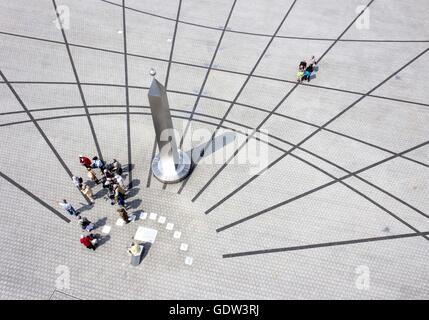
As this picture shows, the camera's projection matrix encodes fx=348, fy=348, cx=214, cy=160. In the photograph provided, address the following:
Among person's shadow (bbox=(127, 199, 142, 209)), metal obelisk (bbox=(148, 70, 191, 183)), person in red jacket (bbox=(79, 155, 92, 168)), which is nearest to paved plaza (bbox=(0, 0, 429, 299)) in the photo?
person's shadow (bbox=(127, 199, 142, 209))

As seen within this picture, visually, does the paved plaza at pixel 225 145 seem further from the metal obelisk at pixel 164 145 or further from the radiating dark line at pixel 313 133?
the metal obelisk at pixel 164 145

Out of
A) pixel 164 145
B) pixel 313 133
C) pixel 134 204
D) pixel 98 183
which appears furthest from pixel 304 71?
pixel 98 183

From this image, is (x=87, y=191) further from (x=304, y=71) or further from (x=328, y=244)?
(x=304, y=71)

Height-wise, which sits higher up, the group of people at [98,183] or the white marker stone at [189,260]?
the group of people at [98,183]

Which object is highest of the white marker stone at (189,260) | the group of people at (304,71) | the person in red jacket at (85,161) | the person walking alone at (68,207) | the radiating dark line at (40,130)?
the group of people at (304,71)

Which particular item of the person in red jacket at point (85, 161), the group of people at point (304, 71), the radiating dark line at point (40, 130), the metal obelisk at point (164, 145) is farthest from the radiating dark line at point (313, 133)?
the radiating dark line at point (40, 130)

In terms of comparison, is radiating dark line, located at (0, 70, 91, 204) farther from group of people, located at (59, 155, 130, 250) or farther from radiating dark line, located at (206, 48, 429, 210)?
radiating dark line, located at (206, 48, 429, 210)
